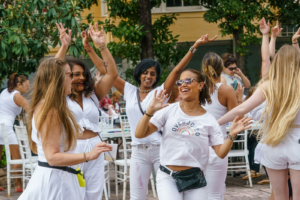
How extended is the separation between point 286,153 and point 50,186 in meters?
1.94

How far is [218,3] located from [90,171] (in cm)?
1021

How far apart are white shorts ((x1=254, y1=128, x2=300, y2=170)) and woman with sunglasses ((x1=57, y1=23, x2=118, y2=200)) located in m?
1.60

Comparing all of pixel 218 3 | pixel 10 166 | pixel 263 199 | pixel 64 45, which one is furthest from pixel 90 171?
pixel 218 3

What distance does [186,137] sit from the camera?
350cm

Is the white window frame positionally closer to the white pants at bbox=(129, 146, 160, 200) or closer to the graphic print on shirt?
the white pants at bbox=(129, 146, 160, 200)

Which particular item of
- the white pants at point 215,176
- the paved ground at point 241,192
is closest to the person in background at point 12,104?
the paved ground at point 241,192

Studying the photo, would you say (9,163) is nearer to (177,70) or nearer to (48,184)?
(177,70)

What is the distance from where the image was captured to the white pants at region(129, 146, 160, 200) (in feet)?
14.5

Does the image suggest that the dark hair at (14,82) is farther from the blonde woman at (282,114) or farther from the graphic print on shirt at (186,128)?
the blonde woman at (282,114)

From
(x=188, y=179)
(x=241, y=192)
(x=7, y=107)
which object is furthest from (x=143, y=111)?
(x=7, y=107)

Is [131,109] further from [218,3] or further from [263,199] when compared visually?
[218,3]

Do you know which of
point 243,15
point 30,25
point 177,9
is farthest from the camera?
point 177,9

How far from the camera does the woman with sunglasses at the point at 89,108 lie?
4055 mm

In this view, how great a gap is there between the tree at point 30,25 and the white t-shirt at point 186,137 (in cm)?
435
